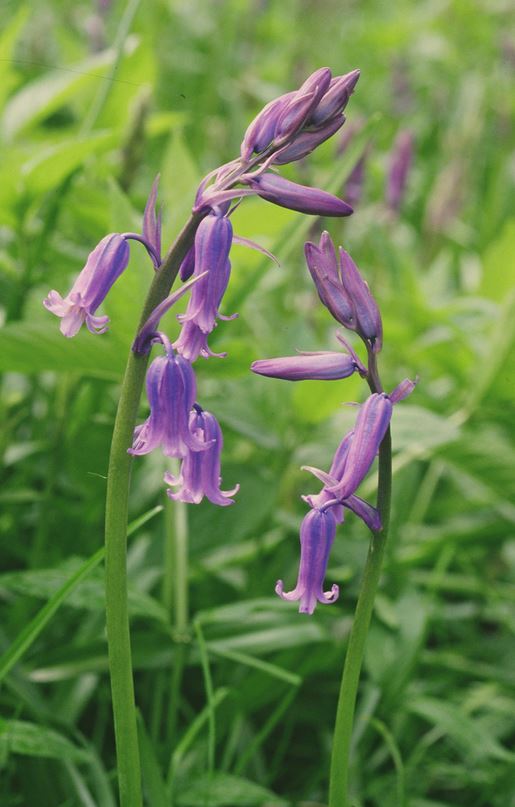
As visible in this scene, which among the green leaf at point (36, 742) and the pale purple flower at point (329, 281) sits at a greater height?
the pale purple flower at point (329, 281)

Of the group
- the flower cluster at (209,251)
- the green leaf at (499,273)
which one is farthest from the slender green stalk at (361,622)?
the green leaf at (499,273)

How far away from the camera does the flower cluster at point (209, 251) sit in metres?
1.10

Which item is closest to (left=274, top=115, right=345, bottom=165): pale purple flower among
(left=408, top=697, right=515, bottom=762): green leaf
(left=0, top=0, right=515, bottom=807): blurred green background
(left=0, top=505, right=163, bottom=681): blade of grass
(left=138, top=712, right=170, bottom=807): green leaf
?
(left=0, top=505, right=163, bottom=681): blade of grass

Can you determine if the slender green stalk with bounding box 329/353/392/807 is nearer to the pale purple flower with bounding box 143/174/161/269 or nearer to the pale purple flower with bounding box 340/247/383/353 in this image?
the pale purple flower with bounding box 340/247/383/353

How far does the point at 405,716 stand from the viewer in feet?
7.65

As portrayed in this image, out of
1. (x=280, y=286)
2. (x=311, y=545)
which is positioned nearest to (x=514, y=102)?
(x=280, y=286)

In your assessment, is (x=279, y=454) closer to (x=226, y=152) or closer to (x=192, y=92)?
(x=226, y=152)

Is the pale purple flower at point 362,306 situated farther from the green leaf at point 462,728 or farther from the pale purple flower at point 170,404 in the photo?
the green leaf at point 462,728

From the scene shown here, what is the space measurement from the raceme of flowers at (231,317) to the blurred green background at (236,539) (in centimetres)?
37

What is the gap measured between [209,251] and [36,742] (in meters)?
0.93

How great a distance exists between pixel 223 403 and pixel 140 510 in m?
0.31

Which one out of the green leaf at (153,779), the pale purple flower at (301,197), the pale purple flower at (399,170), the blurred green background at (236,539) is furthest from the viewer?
the pale purple flower at (399,170)

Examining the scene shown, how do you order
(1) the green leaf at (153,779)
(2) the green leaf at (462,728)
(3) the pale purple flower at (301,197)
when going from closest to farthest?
(3) the pale purple flower at (301,197)
(1) the green leaf at (153,779)
(2) the green leaf at (462,728)

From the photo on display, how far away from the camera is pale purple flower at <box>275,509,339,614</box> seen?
121 cm
